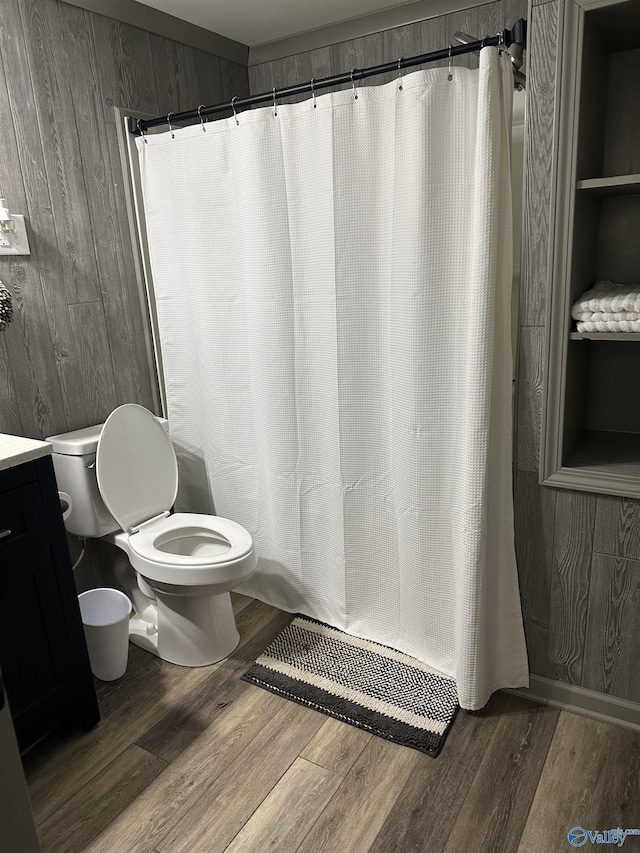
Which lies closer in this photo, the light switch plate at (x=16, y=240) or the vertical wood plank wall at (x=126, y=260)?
the vertical wood plank wall at (x=126, y=260)

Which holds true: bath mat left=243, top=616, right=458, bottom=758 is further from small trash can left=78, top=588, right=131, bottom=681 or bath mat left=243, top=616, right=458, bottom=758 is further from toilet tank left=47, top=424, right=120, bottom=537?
toilet tank left=47, top=424, right=120, bottom=537

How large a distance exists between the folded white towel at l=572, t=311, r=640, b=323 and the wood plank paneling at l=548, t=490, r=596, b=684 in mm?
489

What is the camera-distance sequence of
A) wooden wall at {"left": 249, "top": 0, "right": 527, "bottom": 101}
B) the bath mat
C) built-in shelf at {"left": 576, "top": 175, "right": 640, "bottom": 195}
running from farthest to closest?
wooden wall at {"left": 249, "top": 0, "right": 527, "bottom": 101}
the bath mat
built-in shelf at {"left": 576, "top": 175, "right": 640, "bottom": 195}

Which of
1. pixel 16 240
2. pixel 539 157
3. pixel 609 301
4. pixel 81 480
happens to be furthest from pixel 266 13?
pixel 81 480

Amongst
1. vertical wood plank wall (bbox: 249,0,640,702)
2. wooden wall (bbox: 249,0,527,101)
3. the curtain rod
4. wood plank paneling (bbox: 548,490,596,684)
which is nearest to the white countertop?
the curtain rod

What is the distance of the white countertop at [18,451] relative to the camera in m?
1.58

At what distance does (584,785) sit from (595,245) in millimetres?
1573

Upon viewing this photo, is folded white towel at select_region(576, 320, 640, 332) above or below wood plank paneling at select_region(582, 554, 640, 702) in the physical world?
above

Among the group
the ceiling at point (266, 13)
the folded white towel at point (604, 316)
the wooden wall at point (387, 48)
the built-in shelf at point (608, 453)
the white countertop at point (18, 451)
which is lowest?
the built-in shelf at point (608, 453)

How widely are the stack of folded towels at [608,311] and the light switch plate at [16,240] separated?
175 centimetres

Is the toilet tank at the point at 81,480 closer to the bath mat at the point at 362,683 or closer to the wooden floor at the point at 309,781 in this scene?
the wooden floor at the point at 309,781

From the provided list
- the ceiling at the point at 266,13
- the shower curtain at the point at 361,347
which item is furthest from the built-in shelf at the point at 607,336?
the ceiling at the point at 266,13

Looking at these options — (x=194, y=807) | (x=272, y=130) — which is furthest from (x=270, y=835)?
(x=272, y=130)

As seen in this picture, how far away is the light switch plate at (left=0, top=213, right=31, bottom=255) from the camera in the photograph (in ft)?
6.61
